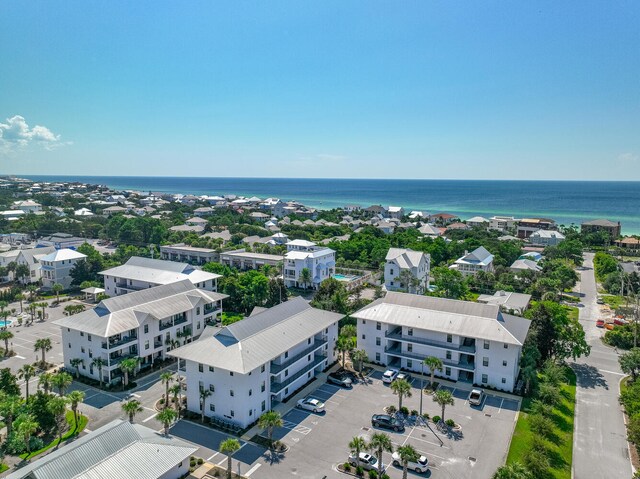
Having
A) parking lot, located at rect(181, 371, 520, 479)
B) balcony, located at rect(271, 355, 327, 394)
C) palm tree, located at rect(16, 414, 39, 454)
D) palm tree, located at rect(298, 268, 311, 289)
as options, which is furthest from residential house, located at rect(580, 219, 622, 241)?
palm tree, located at rect(16, 414, 39, 454)

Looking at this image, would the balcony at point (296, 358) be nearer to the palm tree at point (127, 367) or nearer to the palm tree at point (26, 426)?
the palm tree at point (127, 367)

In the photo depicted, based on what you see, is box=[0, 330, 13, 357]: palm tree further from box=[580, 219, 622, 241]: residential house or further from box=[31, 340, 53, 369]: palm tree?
box=[580, 219, 622, 241]: residential house

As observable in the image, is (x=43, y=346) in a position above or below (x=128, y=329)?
below

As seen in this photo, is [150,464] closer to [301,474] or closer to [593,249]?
[301,474]

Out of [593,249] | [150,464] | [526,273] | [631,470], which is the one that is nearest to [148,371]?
[150,464]

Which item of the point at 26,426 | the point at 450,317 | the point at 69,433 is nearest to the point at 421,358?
the point at 450,317

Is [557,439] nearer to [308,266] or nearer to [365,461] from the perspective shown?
[365,461]

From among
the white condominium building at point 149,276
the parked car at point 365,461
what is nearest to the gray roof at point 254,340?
the parked car at point 365,461
